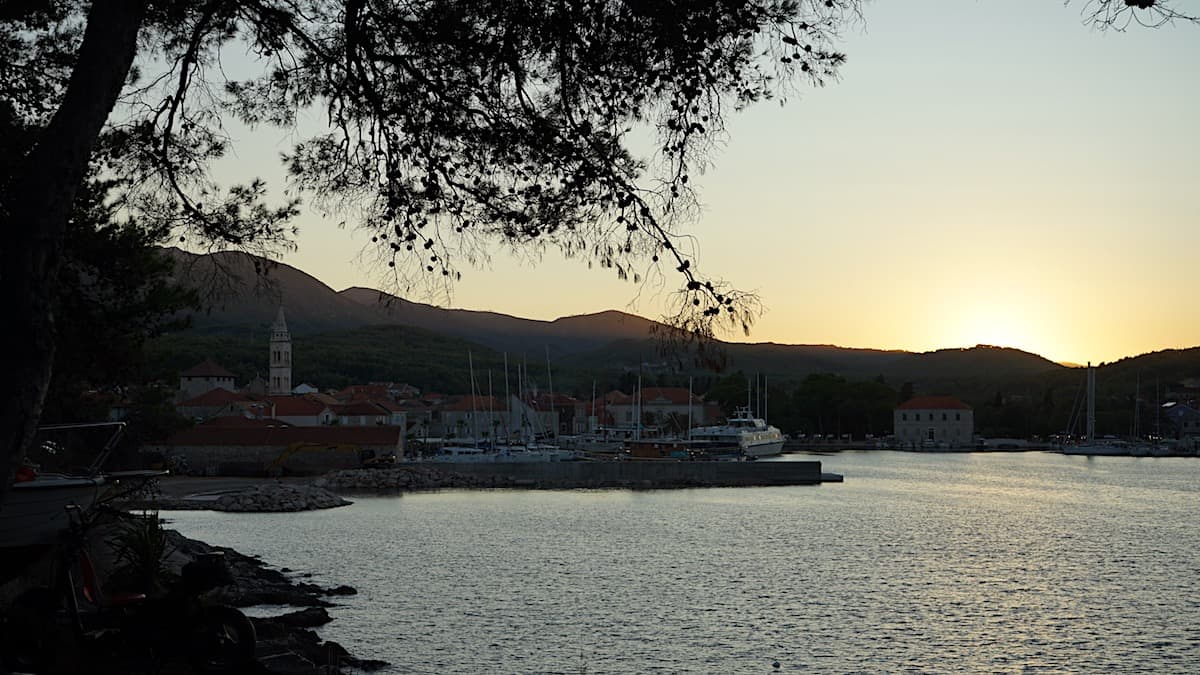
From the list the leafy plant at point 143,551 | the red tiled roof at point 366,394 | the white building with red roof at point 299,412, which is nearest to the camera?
the leafy plant at point 143,551

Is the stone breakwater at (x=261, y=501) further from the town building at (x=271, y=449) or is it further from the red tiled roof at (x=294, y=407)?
the red tiled roof at (x=294, y=407)

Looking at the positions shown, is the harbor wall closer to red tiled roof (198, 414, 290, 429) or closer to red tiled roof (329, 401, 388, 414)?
red tiled roof (198, 414, 290, 429)

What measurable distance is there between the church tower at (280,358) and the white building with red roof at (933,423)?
68.7 m

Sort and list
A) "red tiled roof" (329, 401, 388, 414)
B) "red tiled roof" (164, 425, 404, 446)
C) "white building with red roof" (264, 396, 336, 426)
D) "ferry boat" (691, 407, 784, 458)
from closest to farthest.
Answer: "red tiled roof" (164, 425, 404, 446) → "ferry boat" (691, 407, 784, 458) → "white building with red roof" (264, 396, 336, 426) → "red tiled roof" (329, 401, 388, 414)

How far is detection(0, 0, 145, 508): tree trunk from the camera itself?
5.71 meters

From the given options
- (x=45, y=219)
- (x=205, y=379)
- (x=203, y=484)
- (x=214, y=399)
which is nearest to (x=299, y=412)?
(x=214, y=399)

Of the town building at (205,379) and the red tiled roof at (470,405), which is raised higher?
the town building at (205,379)

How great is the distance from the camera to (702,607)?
2281cm

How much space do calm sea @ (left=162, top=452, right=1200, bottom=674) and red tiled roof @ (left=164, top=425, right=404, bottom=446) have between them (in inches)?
663

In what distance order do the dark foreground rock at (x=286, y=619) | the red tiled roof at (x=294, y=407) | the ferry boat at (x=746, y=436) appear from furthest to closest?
1. the red tiled roof at (x=294, y=407)
2. the ferry boat at (x=746, y=436)
3. the dark foreground rock at (x=286, y=619)

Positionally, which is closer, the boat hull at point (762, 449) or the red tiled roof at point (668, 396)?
the boat hull at point (762, 449)

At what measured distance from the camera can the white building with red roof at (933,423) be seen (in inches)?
5212

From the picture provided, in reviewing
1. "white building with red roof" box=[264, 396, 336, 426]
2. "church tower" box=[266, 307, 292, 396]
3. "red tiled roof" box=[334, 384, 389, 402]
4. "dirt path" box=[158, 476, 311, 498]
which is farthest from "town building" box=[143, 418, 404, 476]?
"red tiled roof" box=[334, 384, 389, 402]

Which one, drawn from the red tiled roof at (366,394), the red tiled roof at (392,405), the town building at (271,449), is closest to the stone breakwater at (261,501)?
the town building at (271,449)
